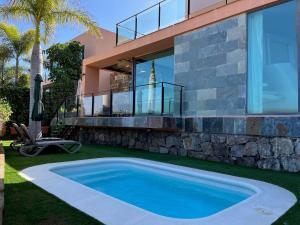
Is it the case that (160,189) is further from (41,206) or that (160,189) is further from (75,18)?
(75,18)

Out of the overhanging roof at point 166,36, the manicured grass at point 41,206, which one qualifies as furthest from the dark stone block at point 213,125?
the overhanging roof at point 166,36

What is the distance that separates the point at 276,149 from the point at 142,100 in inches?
215

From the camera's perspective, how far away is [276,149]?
7.76 metres

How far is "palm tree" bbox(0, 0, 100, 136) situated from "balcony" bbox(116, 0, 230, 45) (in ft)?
7.56

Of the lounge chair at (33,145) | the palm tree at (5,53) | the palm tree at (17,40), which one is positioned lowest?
the lounge chair at (33,145)

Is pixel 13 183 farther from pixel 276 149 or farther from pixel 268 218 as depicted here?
pixel 276 149

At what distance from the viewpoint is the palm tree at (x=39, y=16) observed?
11.4 meters

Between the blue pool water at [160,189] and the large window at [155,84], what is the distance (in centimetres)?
313

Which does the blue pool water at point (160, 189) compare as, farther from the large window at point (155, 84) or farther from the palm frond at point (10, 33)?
the palm frond at point (10, 33)

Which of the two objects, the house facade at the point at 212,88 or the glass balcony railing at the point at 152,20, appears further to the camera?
the glass balcony railing at the point at 152,20

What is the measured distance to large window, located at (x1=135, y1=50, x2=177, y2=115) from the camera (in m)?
10.8

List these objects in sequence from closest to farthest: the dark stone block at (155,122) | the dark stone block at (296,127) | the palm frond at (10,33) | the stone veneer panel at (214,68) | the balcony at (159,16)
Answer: the dark stone block at (296,127) < the stone veneer panel at (214,68) < the dark stone block at (155,122) < the balcony at (159,16) < the palm frond at (10,33)

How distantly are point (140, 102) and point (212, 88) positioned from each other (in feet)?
9.80

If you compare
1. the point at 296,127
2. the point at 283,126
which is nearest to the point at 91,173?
the point at 283,126
